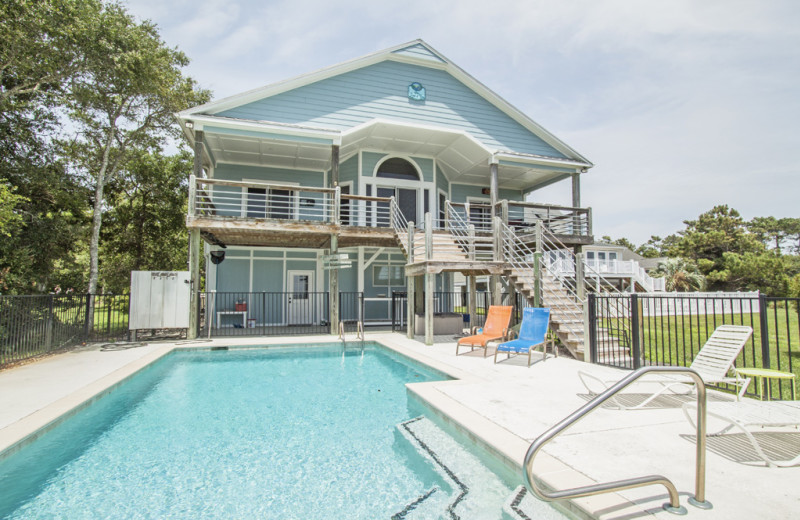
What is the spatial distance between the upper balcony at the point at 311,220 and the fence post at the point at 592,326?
4918 millimetres

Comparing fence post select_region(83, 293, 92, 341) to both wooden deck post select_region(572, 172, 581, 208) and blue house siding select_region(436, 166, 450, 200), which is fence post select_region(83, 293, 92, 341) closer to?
blue house siding select_region(436, 166, 450, 200)

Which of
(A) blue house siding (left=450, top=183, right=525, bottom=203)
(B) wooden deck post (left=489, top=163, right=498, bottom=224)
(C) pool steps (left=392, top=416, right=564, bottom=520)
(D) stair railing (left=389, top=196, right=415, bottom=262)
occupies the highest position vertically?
(A) blue house siding (left=450, top=183, right=525, bottom=203)

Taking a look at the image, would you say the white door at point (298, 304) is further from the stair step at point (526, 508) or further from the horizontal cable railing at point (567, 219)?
the stair step at point (526, 508)

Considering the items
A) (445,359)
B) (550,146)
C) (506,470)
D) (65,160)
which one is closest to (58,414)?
(506,470)

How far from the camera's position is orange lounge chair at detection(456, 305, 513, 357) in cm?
911

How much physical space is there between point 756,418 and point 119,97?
17.1 meters

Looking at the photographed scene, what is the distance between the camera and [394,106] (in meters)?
14.9

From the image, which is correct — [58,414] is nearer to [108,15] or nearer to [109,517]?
[109,517]

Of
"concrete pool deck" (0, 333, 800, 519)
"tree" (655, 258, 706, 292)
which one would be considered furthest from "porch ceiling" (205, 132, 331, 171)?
"tree" (655, 258, 706, 292)

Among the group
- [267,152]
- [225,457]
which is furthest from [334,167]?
[225,457]

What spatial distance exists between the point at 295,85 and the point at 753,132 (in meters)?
15.7

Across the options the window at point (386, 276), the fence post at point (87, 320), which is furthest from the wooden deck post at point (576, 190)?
the fence post at point (87, 320)

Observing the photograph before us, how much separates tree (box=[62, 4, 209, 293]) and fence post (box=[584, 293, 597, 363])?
13547 mm

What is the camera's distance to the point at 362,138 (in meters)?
15.2
